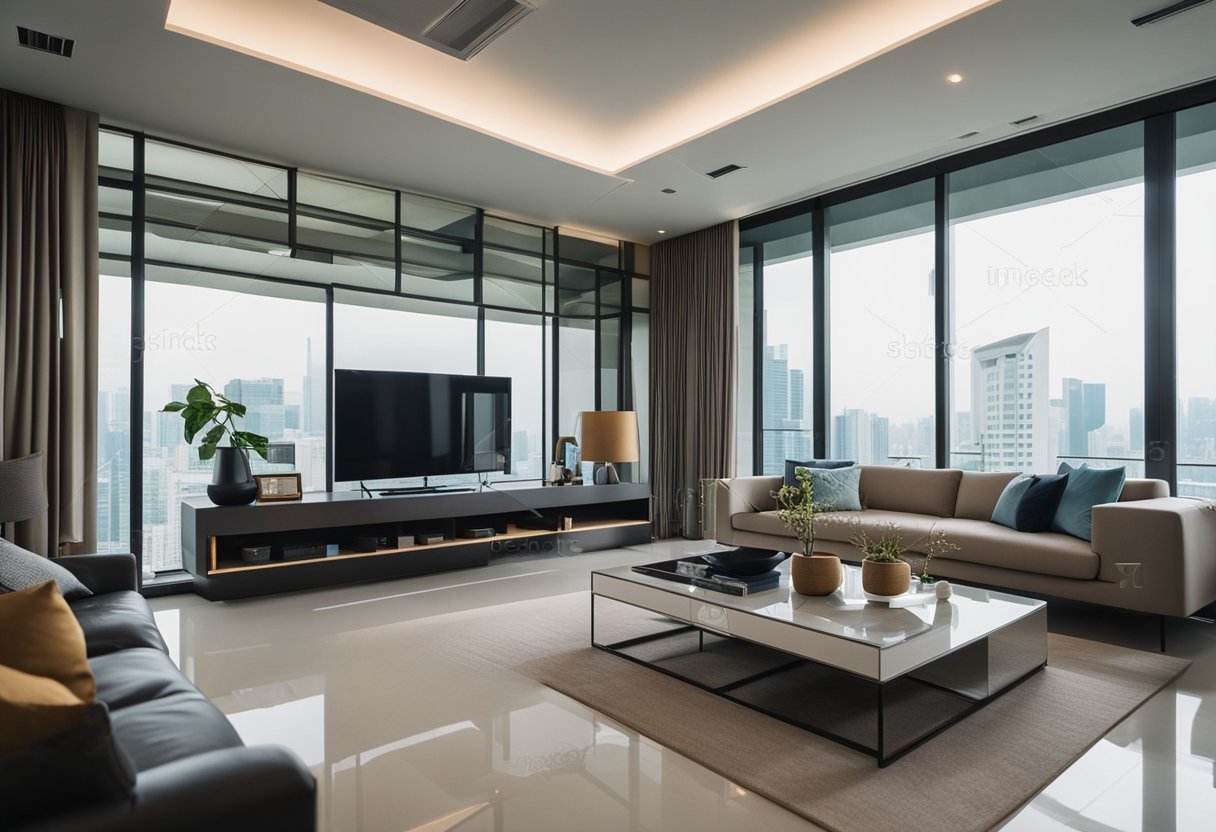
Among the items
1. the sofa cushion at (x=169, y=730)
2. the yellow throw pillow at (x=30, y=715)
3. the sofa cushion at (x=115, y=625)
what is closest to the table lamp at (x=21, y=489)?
the sofa cushion at (x=115, y=625)

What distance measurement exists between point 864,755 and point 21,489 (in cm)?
357

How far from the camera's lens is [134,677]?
1.79 m

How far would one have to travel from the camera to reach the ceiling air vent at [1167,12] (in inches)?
118

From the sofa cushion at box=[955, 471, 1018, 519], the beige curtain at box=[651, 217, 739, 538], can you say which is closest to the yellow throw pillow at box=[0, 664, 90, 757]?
the sofa cushion at box=[955, 471, 1018, 519]

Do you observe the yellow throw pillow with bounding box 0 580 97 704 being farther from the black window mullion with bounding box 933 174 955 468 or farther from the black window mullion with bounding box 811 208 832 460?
the black window mullion with bounding box 811 208 832 460

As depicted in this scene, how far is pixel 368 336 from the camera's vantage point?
17.1ft

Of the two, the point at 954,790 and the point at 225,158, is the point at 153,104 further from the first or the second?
the point at 954,790

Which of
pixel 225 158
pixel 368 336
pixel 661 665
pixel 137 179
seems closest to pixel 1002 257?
pixel 661 665

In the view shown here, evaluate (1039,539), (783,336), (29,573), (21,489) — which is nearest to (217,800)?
(29,573)

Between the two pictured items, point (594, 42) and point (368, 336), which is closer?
point (594, 42)

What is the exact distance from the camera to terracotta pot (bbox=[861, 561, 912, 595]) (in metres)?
2.70

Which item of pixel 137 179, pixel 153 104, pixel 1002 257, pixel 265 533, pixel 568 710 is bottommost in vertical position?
pixel 568 710

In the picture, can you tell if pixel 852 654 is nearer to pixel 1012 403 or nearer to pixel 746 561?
pixel 746 561

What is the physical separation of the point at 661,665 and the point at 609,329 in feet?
13.5
